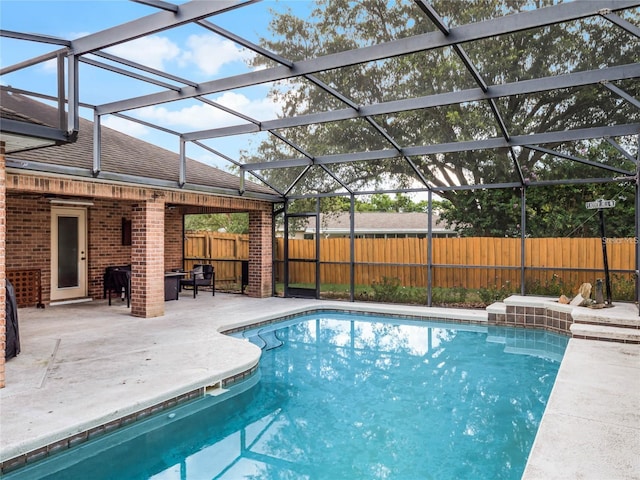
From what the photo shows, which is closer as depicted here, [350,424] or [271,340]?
[350,424]

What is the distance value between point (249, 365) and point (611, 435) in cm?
370

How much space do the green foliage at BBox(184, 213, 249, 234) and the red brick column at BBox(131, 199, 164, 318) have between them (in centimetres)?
1404

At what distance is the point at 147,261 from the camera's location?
27.8ft

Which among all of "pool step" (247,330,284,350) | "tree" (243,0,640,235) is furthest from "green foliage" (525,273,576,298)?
"pool step" (247,330,284,350)

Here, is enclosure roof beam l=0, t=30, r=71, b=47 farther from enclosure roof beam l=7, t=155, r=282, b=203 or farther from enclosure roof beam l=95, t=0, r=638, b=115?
enclosure roof beam l=7, t=155, r=282, b=203

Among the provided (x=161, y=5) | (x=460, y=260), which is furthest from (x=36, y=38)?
(x=460, y=260)

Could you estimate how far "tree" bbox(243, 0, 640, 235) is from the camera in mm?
8047

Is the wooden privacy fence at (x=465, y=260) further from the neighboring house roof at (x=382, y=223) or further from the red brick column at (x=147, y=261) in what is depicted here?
the neighboring house roof at (x=382, y=223)

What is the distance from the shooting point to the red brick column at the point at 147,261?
8.49 m

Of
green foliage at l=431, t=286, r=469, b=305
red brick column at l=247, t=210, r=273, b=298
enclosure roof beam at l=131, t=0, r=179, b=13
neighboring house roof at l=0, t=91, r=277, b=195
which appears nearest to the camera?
enclosure roof beam at l=131, t=0, r=179, b=13

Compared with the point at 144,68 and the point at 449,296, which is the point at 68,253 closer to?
the point at 144,68

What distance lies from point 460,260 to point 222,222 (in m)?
18.6

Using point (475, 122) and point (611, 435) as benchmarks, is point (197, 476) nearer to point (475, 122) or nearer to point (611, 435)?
point (611, 435)

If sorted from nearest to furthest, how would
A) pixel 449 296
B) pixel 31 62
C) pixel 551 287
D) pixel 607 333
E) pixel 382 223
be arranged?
1. pixel 31 62
2. pixel 607 333
3. pixel 551 287
4. pixel 449 296
5. pixel 382 223
